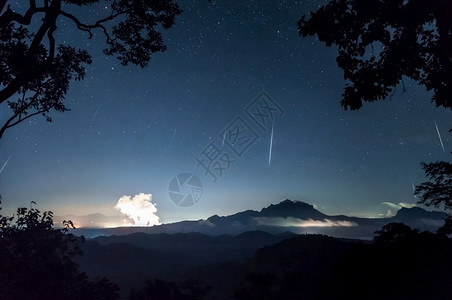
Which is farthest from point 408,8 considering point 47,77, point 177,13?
point 47,77

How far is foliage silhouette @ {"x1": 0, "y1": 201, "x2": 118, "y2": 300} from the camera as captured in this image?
15297mm

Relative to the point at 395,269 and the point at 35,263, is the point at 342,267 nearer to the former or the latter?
the point at 395,269

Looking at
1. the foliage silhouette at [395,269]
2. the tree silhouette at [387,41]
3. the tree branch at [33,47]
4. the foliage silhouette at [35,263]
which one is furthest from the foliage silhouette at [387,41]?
the foliage silhouette at [35,263]

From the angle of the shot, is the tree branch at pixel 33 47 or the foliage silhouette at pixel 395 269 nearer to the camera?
the tree branch at pixel 33 47

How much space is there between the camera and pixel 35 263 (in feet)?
53.2

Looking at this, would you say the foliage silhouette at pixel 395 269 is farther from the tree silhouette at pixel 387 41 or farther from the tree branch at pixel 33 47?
the tree branch at pixel 33 47

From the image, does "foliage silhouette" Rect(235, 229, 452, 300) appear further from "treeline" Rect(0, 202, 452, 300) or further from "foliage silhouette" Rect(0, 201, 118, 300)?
"foliage silhouette" Rect(0, 201, 118, 300)

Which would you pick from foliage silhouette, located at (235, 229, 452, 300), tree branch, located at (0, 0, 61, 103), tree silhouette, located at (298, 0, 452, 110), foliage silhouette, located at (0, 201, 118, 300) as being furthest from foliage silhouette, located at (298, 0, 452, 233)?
foliage silhouette, located at (0, 201, 118, 300)

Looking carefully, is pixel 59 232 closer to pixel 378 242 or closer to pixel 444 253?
pixel 378 242

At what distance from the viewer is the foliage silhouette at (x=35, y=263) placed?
50.2 feet

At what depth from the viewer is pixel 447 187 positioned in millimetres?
20609

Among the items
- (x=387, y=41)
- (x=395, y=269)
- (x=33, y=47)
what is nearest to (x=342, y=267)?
(x=395, y=269)

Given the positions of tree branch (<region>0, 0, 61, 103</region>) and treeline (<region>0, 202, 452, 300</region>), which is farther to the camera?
treeline (<region>0, 202, 452, 300</region>)

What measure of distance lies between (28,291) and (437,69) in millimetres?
20347
